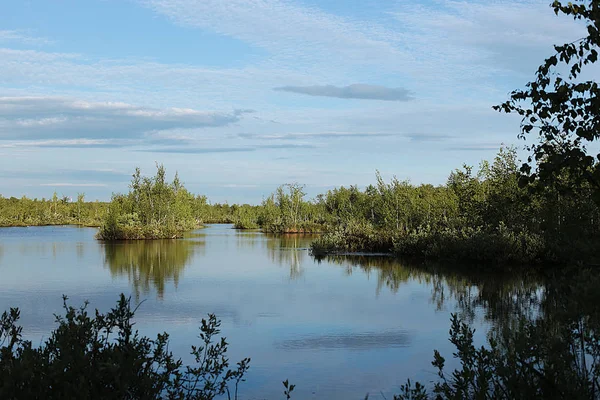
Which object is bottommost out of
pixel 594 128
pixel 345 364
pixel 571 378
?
pixel 345 364

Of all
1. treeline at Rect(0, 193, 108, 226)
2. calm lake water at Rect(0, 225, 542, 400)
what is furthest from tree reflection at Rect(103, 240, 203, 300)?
treeline at Rect(0, 193, 108, 226)

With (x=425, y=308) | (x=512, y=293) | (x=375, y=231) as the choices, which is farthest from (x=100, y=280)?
(x=375, y=231)

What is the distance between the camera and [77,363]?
3.51m

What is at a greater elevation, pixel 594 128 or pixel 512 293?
pixel 594 128

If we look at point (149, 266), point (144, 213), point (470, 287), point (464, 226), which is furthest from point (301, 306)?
point (144, 213)

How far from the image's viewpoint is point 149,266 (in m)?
23.8

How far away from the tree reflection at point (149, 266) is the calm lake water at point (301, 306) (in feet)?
0.24

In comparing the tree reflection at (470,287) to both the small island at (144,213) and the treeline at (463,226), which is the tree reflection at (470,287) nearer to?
the treeline at (463,226)

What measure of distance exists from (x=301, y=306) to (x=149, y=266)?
11.4 metres

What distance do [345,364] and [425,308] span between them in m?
5.28

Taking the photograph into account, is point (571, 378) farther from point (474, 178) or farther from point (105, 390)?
point (474, 178)

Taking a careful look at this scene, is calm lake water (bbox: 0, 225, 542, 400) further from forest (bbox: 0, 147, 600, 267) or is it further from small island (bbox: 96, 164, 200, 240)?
small island (bbox: 96, 164, 200, 240)

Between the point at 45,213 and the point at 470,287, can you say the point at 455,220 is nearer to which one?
the point at 470,287

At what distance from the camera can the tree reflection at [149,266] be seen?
18102mm
